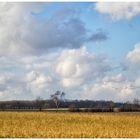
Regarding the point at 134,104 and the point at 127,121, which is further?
the point at 134,104

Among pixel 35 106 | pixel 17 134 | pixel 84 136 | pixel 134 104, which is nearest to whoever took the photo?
pixel 84 136

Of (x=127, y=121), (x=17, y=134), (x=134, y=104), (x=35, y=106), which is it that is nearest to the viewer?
(x=17, y=134)

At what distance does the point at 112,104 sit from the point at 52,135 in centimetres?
7485

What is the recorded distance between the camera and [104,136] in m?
21.0

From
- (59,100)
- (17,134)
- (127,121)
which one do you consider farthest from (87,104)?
(17,134)

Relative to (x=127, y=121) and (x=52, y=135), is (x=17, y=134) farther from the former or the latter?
(x=127, y=121)

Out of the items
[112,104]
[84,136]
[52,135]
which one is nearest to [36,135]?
[52,135]

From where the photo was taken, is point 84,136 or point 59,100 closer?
point 84,136

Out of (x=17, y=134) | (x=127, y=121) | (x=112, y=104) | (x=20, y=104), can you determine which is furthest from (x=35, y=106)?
(x=17, y=134)

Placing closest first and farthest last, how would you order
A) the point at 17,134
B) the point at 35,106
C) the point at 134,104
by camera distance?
the point at 17,134 → the point at 134,104 → the point at 35,106

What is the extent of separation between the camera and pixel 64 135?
20.7 metres

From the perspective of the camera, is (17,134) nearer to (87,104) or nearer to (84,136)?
(84,136)

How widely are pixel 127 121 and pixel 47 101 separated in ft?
240

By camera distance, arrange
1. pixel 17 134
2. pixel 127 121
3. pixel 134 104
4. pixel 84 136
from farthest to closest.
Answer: pixel 134 104, pixel 127 121, pixel 17 134, pixel 84 136
